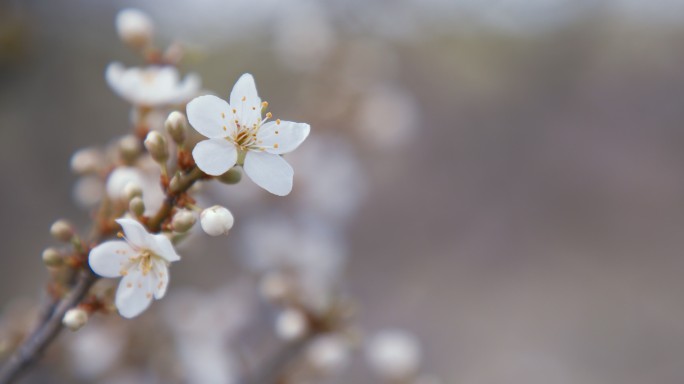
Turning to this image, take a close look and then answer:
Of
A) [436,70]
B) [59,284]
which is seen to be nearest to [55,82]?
[59,284]

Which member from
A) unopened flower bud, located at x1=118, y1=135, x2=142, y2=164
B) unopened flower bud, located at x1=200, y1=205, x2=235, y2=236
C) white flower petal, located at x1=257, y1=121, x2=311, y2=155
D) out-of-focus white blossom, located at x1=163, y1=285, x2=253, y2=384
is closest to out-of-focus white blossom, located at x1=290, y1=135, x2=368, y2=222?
out-of-focus white blossom, located at x1=163, y1=285, x2=253, y2=384

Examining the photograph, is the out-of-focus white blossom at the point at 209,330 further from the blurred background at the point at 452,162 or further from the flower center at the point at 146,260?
the flower center at the point at 146,260

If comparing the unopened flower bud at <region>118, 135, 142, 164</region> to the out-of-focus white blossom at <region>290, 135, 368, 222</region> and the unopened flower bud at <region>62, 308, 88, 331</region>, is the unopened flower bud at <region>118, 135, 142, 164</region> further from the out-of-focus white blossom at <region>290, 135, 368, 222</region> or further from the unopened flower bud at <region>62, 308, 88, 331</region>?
the out-of-focus white blossom at <region>290, 135, 368, 222</region>

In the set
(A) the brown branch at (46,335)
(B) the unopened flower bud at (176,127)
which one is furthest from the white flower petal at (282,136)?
(A) the brown branch at (46,335)

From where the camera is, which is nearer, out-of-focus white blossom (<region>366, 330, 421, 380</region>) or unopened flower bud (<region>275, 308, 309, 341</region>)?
unopened flower bud (<region>275, 308, 309, 341</region>)

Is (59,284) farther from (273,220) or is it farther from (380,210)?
(380,210)

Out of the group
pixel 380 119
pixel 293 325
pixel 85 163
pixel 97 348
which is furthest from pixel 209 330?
pixel 380 119

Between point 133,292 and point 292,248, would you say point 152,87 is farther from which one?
point 292,248
